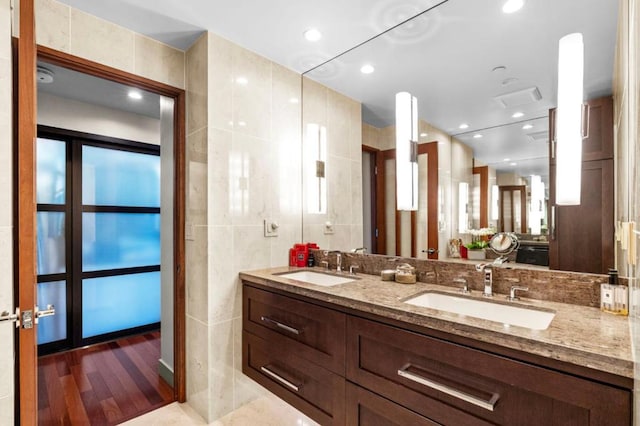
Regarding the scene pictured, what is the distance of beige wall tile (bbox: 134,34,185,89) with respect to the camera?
6.59 ft

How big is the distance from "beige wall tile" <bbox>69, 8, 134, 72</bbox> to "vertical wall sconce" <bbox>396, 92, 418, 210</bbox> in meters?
1.70

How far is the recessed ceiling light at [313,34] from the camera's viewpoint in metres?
1.97

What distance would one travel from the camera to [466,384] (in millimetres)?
1055

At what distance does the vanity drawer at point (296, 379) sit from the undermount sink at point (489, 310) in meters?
0.55

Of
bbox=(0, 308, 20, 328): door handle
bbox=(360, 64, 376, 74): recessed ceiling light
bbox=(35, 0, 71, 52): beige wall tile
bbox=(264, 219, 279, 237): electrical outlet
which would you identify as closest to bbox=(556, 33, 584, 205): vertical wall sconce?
bbox=(360, 64, 376, 74): recessed ceiling light

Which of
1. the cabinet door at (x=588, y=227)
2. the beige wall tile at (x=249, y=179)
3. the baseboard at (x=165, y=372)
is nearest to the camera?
the cabinet door at (x=588, y=227)

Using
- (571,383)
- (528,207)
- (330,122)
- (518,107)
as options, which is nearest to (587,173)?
(528,207)

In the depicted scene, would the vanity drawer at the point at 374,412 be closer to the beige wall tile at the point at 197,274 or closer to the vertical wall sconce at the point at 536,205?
the vertical wall sconce at the point at 536,205

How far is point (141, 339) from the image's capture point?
3.28 metres

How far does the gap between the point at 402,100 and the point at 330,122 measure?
2.28ft

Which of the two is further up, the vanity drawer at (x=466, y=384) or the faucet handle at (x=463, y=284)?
the faucet handle at (x=463, y=284)

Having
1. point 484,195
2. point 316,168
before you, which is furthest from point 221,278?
point 484,195

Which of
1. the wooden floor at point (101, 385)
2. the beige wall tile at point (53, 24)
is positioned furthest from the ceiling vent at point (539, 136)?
the wooden floor at point (101, 385)

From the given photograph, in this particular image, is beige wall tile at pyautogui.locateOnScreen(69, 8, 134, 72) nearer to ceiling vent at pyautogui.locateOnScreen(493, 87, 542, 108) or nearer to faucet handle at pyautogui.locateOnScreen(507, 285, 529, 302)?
ceiling vent at pyautogui.locateOnScreen(493, 87, 542, 108)
